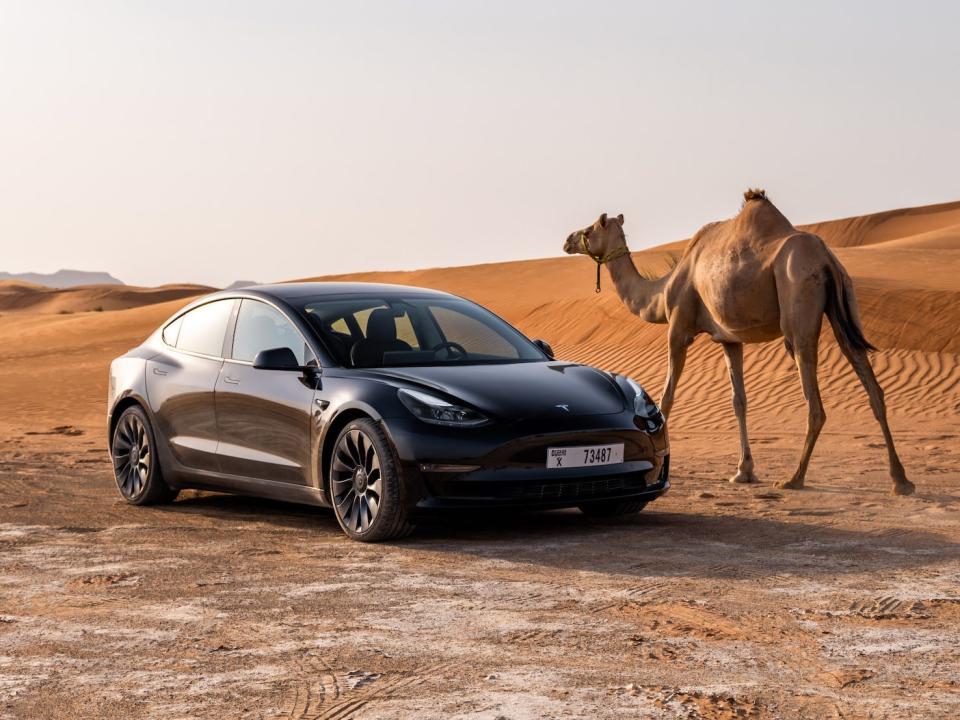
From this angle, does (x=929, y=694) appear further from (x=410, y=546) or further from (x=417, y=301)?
(x=417, y=301)

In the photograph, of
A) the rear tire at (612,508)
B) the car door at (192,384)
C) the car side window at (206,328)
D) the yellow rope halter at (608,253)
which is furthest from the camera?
the yellow rope halter at (608,253)

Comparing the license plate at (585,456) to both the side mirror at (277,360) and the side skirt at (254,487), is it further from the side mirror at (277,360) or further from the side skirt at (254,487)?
the side mirror at (277,360)

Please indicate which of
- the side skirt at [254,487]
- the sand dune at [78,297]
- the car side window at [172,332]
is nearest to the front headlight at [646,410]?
the side skirt at [254,487]

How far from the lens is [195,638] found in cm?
616

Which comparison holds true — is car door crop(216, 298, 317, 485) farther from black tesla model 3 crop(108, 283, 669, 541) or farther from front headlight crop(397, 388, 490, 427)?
front headlight crop(397, 388, 490, 427)

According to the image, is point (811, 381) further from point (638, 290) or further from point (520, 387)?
point (520, 387)

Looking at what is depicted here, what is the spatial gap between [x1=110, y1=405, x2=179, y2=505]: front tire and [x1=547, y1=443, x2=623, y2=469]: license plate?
3477 millimetres

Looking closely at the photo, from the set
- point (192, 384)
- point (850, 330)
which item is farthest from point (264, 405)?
point (850, 330)

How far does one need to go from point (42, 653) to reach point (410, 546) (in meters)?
3.06

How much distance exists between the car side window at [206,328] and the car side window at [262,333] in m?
0.18

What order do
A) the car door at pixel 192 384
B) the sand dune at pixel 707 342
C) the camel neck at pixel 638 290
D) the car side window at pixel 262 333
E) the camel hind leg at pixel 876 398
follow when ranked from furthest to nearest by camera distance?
the sand dune at pixel 707 342 < the camel neck at pixel 638 290 < the camel hind leg at pixel 876 398 < the car door at pixel 192 384 < the car side window at pixel 262 333

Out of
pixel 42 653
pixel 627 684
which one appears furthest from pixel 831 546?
pixel 42 653

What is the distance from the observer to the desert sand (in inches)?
204

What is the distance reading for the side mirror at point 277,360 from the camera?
927 centimetres
